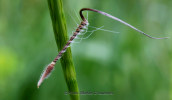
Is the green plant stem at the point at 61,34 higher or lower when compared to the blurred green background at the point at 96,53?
higher

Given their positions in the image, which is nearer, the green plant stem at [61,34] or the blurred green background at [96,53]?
the green plant stem at [61,34]

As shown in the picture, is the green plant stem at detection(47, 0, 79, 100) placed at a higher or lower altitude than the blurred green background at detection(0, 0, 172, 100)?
higher

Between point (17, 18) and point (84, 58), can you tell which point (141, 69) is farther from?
point (17, 18)

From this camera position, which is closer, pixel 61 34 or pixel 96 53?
pixel 61 34

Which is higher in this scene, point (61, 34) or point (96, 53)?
point (61, 34)

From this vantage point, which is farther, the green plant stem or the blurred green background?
the blurred green background
